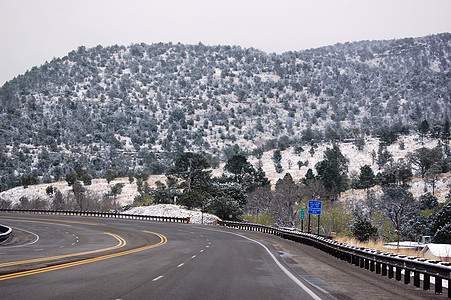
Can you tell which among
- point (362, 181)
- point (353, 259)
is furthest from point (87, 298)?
A: point (362, 181)

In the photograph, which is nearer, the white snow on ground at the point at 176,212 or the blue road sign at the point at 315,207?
the blue road sign at the point at 315,207

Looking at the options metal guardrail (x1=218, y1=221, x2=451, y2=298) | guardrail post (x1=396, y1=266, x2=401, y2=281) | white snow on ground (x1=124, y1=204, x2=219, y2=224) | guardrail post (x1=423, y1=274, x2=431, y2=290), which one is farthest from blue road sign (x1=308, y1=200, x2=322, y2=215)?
white snow on ground (x1=124, y1=204, x2=219, y2=224)

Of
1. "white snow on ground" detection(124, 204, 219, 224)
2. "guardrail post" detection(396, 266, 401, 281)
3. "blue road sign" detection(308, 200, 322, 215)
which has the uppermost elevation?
"blue road sign" detection(308, 200, 322, 215)

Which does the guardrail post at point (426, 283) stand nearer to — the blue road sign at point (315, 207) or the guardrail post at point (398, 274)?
the guardrail post at point (398, 274)

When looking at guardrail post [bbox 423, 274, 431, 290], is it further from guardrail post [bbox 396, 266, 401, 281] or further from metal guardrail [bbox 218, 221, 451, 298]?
guardrail post [bbox 396, 266, 401, 281]

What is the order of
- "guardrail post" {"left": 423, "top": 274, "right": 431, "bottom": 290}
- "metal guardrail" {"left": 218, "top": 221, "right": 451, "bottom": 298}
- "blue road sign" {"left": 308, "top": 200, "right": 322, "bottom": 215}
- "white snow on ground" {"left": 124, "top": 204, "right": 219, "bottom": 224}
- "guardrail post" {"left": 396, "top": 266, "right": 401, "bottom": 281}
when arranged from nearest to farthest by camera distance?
"metal guardrail" {"left": 218, "top": 221, "right": 451, "bottom": 298}
"guardrail post" {"left": 423, "top": 274, "right": 431, "bottom": 290}
"guardrail post" {"left": 396, "top": 266, "right": 401, "bottom": 281}
"blue road sign" {"left": 308, "top": 200, "right": 322, "bottom": 215}
"white snow on ground" {"left": 124, "top": 204, "right": 219, "bottom": 224}

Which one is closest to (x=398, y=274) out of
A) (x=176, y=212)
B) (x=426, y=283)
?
(x=426, y=283)

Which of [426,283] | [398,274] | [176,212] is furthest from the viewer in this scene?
[176,212]

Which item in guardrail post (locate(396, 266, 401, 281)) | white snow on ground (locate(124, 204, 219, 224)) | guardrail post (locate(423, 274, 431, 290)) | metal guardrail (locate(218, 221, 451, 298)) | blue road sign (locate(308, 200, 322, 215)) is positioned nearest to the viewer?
metal guardrail (locate(218, 221, 451, 298))

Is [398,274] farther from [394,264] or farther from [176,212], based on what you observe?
[176,212]

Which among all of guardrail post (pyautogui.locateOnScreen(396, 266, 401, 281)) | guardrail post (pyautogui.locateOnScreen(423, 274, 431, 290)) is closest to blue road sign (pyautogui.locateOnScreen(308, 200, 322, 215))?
guardrail post (pyautogui.locateOnScreen(396, 266, 401, 281))

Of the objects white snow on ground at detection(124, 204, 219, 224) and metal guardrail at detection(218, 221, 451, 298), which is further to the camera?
white snow on ground at detection(124, 204, 219, 224)

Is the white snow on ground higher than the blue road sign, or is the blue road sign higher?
the blue road sign

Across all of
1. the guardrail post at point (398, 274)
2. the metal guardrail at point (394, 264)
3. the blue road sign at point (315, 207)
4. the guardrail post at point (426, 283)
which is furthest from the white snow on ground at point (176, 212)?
the guardrail post at point (426, 283)
